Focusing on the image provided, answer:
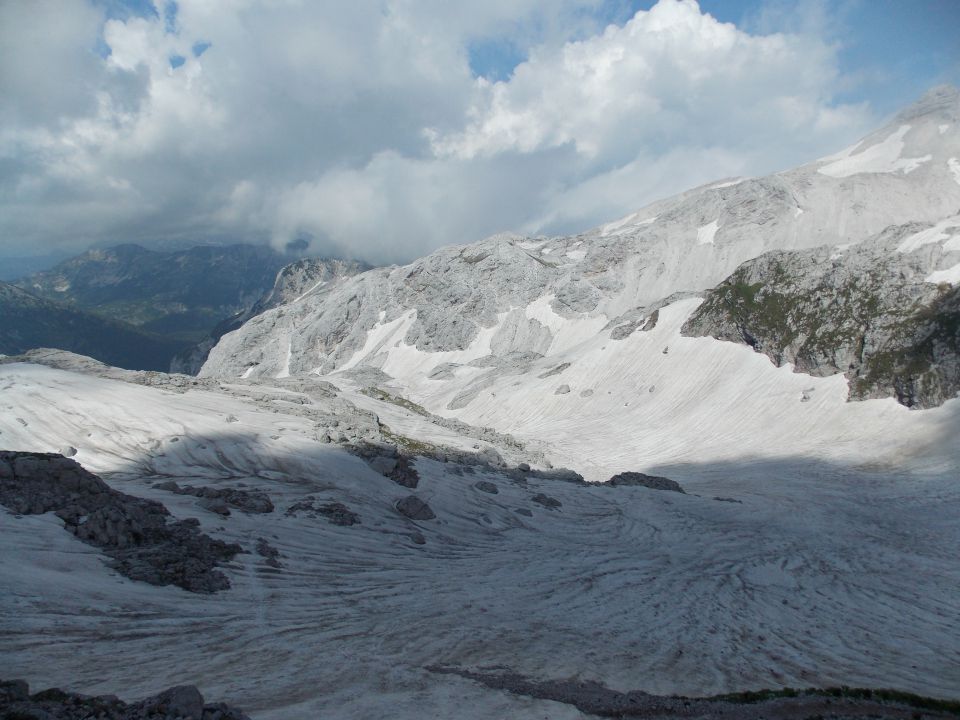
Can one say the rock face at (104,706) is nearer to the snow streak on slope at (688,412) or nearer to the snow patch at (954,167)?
the snow streak on slope at (688,412)

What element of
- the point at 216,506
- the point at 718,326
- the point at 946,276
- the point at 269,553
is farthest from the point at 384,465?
the point at 946,276

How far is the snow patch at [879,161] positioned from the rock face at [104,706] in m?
212

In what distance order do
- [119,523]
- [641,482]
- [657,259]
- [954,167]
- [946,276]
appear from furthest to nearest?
[657,259], [954,167], [946,276], [641,482], [119,523]

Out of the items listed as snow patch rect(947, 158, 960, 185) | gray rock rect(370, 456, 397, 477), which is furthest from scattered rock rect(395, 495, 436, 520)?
snow patch rect(947, 158, 960, 185)

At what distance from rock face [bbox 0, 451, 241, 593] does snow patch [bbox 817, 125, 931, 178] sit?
677ft

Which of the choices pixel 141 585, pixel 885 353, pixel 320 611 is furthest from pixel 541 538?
pixel 885 353

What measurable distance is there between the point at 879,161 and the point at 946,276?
5224 inches

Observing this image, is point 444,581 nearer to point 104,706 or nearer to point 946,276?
point 104,706

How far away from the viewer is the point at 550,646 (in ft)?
74.4

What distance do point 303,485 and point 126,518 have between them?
549 inches

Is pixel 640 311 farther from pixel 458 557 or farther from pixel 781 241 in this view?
pixel 458 557

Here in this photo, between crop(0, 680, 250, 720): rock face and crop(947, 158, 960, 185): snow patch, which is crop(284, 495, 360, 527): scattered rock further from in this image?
crop(947, 158, 960, 185): snow patch

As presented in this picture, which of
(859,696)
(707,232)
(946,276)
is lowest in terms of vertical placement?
(859,696)

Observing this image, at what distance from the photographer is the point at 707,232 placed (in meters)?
172
